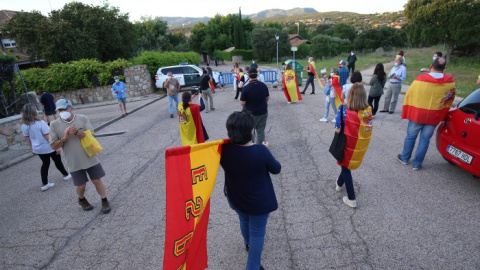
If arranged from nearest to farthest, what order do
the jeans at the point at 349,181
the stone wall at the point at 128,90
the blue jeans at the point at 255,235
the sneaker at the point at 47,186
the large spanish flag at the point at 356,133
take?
the blue jeans at the point at 255,235 < the large spanish flag at the point at 356,133 < the jeans at the point at 349,181 < the sneaker at the point at 47,186 < the stone wall at the point at 128,90

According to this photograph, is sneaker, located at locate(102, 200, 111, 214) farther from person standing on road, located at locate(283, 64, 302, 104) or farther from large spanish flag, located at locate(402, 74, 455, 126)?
person standing on road, located at locate(283, 64, 302, 104)

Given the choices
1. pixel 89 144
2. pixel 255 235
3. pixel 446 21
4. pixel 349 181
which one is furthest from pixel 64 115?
pixel 446 21

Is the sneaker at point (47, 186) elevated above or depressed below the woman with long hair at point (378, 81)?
below

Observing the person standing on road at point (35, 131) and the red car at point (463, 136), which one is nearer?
the red car at point (463, 136)

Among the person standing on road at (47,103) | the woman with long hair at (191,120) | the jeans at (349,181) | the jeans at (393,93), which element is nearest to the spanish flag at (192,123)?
the woman with long hair at (191,120)

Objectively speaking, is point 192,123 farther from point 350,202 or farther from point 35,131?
point 350,202

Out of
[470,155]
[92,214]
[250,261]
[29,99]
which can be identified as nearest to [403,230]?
[470,155]

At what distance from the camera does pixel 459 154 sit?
4.15 meters

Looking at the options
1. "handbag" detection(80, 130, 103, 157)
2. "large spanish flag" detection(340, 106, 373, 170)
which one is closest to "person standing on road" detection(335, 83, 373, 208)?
"large spanish flag" detection(340, 106, 373, 170)

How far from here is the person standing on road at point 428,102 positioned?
443 centimetres

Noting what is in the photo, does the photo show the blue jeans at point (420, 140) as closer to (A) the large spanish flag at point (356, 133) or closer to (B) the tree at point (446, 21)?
(A) the large spanish flag at point (356, 133)

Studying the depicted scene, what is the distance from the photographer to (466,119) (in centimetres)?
417

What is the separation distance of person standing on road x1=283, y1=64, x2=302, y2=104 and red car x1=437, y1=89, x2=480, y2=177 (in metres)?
6.19

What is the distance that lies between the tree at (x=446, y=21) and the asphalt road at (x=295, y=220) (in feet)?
67.3
